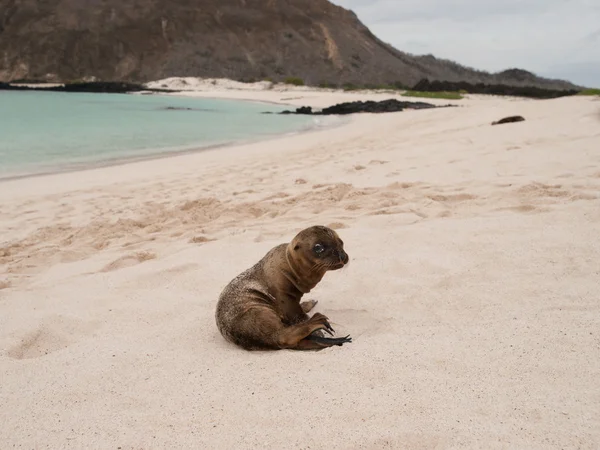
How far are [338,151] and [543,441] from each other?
9.61m

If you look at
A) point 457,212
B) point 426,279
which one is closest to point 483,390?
point 426,279

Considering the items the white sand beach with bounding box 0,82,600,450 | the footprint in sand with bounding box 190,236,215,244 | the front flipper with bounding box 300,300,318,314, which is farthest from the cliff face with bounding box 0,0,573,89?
the front flipper with bounding box 300,300,318,314

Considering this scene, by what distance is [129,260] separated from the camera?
470cm

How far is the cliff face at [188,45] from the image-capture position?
286 feet

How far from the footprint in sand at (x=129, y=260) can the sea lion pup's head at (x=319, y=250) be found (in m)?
2.30

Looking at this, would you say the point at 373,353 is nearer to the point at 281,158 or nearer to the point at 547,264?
the point at 547,264

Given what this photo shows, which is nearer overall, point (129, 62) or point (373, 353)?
point (373, 353)

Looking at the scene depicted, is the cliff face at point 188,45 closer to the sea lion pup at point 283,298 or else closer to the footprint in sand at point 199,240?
the footprint in sand at point 199,240

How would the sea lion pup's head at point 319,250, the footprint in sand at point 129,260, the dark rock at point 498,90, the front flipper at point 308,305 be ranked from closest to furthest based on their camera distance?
1. the sea lion pup's head at point 319,250
2. the front flipper at point 308,305
3. the footprint in sand at point 129,260
4. the dark rock at point 498,90

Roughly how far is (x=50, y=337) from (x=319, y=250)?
1.82m

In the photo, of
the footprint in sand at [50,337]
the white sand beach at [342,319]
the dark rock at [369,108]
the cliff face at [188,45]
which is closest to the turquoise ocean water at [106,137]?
the dark rock at [369,108]

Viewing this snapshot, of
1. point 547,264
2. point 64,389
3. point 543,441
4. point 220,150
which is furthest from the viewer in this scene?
point 220,150

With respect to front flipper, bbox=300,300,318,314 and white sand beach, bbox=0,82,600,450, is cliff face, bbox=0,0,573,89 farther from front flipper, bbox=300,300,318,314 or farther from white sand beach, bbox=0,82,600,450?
front flipper, bbox=300,300,318,314

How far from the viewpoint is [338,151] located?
11.0 metres
